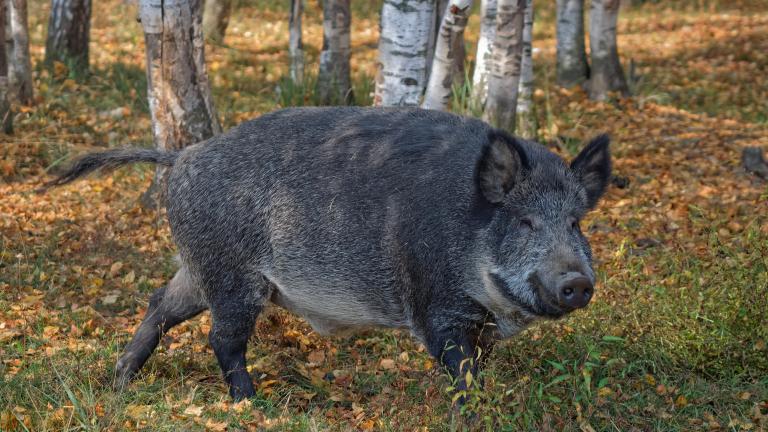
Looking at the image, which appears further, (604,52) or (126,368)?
(604,52)

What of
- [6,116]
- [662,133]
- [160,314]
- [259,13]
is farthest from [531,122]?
[259,13]

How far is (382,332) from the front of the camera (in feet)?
20.6

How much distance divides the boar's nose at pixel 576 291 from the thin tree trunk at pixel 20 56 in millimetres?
8015

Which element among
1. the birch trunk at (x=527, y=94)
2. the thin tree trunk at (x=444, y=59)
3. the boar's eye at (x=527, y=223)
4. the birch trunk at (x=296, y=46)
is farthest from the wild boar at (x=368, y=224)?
the birch trunk at (x=296, y=46)

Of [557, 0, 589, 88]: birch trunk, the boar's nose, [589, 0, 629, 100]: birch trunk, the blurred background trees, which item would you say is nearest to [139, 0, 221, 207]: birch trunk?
the blurred background trees

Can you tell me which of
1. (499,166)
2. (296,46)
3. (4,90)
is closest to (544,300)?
(499,166)

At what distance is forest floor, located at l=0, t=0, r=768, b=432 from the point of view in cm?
460

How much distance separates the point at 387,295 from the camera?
496 cm

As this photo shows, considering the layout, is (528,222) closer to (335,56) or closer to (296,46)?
(335,56)

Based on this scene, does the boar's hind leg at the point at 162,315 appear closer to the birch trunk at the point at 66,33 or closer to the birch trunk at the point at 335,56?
the birch trunk at the point at 335,56

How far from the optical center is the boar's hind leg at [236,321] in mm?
5156

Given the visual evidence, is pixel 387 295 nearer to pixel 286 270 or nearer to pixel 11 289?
pixel 286 270

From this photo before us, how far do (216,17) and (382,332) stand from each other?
11.0 meters

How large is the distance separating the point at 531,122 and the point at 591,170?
5.73 m
